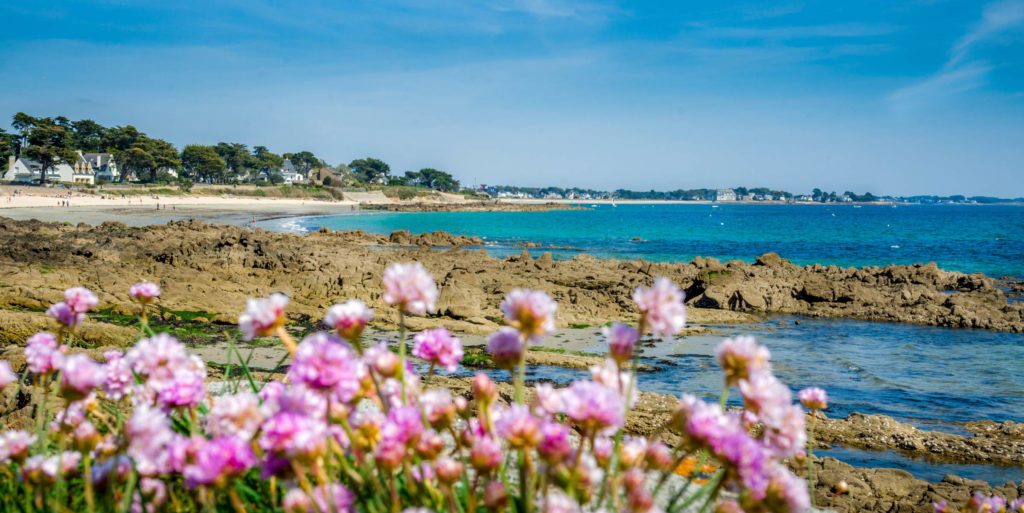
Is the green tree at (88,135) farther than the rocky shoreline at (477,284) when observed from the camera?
Yes

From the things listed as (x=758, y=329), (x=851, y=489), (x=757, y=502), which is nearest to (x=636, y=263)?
(x=758, y=329)

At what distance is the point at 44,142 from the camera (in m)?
90.9

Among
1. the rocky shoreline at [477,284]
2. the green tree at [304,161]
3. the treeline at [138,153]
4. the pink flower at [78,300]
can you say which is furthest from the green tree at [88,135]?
the pink flower at [78,300]

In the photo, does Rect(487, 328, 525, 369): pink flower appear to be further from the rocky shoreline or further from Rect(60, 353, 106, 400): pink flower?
the rocky shoreline

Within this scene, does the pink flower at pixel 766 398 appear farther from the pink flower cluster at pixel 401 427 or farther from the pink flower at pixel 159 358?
the pink flower at pixel 159 358

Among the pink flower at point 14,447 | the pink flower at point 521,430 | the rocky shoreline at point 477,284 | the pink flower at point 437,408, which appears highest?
the pink flower at point 521,430

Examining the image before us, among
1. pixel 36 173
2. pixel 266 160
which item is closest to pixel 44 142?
pixel 36 173

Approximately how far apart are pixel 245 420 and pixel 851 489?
581 centimetres

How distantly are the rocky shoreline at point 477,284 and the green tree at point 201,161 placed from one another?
315ft

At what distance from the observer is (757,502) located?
1607 mm

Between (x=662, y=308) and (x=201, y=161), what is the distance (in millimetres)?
125770

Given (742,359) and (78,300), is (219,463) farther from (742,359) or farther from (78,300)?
(78,300)

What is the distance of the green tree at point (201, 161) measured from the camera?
116 metres

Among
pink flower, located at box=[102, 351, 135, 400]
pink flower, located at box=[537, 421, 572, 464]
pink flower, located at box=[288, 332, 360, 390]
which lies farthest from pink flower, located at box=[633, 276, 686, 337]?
pink flower, located at box=[102, 351, 135, 400]
